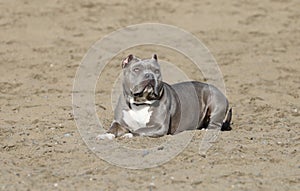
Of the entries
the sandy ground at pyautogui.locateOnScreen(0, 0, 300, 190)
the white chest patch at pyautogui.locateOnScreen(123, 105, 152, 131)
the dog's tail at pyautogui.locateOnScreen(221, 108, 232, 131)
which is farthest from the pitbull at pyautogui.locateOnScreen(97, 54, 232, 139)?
the dog's tail at pyautogui.locateOnScreen(221, 108, 232, 131)

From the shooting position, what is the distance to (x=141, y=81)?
6414mm

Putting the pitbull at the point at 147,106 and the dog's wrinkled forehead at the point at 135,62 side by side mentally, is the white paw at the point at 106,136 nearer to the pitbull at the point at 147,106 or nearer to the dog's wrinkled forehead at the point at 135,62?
the pitbull at the point at 147,106

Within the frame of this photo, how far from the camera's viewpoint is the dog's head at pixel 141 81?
6402 mm

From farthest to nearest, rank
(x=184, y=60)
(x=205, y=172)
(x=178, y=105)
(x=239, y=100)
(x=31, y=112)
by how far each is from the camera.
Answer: (x=184, y=60)
(x=239, y=100)
(x=31, y=112)
(x=178, y=105)
(x=205, y=172)

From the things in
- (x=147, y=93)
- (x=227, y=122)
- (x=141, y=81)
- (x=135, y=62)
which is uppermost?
(x=135, y=62)

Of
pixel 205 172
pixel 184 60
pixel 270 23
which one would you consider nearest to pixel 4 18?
pixel 184 60

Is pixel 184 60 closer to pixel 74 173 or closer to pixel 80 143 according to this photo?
pixel 80 143

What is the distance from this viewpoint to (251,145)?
20.4 ft

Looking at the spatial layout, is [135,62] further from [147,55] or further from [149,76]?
[147,55]

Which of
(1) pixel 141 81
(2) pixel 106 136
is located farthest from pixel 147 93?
(2) pixel 106 136

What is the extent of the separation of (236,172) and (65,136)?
1.79m

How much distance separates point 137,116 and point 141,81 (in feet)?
1.17

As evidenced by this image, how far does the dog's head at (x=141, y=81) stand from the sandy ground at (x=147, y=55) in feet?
1.59

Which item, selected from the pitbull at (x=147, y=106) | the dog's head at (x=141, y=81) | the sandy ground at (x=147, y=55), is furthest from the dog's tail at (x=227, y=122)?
the dog's head at (x=141, y=81)
